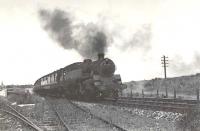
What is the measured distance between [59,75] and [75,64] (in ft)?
14.0

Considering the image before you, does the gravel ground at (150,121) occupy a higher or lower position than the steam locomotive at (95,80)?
lower

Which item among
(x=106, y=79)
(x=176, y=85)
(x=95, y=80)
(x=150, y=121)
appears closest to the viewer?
(x=150, y=121)

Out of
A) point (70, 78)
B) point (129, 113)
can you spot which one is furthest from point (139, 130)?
point (70, 78)

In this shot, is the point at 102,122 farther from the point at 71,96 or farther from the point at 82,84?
the point at 71,96

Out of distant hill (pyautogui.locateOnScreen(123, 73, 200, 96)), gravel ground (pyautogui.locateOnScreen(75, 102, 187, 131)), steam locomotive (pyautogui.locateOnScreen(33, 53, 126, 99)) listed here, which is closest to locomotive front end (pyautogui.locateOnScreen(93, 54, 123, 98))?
steam locomotive (pyautogui.locateOnScreen(33, 53, 126, 99))

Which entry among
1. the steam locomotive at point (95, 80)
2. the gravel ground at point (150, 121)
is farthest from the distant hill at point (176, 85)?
Result: the gravel ground at point (150, 121)

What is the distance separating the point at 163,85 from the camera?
47094mm

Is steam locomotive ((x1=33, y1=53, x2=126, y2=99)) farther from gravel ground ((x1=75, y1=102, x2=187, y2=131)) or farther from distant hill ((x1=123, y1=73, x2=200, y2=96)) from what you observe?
distant hill ((x1=123, y1=73, x2=200, y2=96))

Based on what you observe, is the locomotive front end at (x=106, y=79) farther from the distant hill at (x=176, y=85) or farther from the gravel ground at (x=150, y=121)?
the distant hill at (x=176, y=85)

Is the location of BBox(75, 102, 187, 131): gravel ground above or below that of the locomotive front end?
below

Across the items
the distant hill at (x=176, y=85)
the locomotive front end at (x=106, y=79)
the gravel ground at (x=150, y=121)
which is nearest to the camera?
the gravel ground at (x=150, y=121)

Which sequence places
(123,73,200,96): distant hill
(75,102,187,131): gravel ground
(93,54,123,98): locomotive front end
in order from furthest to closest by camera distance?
1. (123,73,200,96): distant hill
2. (93,54,123,98): locomotive front end
3. (75,102,187,131): gravel ground

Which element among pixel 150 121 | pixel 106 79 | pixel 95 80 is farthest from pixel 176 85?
pixel 150 121

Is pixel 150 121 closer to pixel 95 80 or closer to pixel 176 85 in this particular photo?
A: pixel 95 80
